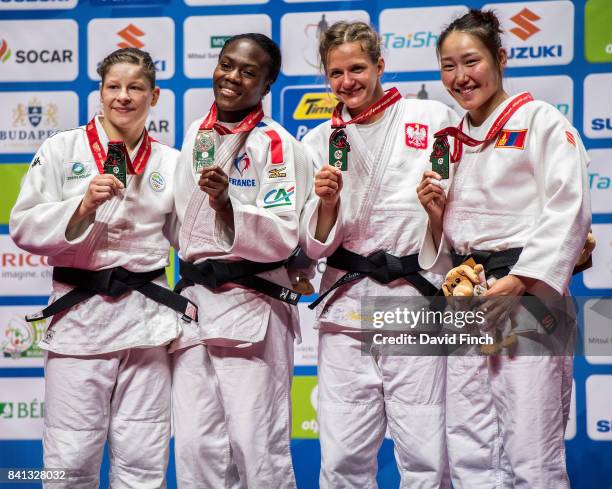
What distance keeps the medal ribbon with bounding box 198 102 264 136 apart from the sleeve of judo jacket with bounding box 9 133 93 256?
2.01 feet

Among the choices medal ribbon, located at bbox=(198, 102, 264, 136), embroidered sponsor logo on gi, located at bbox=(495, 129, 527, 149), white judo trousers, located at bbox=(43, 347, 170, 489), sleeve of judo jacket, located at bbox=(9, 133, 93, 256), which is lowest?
white judo trousers, located at bbox=(43, 347, 170, 489)

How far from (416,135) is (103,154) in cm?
135

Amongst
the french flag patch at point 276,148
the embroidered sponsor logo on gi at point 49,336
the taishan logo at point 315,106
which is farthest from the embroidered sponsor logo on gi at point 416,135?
the embroidered sponsor logo on gi at point 49,336

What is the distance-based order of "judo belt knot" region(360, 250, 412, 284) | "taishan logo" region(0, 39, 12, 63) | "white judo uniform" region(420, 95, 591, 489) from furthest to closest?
"taishan logo" region(0, 39, 12, 63) < "judo belt knot" region(360, 250, 412, 284) < "white judo uniform" region(420, 95, 591, 489)

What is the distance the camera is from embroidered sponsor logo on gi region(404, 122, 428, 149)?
3.23 meters

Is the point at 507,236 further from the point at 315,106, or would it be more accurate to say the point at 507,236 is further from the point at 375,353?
the point at 315,106

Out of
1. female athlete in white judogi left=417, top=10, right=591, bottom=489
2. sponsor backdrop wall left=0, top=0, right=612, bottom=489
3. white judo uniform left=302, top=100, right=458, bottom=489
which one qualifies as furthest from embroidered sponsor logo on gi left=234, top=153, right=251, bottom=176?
sponsor backdrop wall left=0, top=0, right=612, bottom=489

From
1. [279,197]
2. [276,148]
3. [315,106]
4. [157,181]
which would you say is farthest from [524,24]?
[157,181]

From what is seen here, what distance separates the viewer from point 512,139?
2836mm

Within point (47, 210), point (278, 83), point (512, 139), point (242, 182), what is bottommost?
point (47, 210)

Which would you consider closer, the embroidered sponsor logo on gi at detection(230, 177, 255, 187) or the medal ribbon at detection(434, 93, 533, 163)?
the medal ribbon at detection(434, 93, 533, 163)

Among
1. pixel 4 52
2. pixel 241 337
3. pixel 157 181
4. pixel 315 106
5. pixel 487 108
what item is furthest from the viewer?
pixel 4 52

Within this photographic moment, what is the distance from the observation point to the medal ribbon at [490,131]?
2.88 meters

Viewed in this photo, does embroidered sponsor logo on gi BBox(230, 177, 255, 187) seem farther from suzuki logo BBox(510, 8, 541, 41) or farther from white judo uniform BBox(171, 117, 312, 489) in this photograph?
suzuki logo BBox(510, 8, 541, 41)
